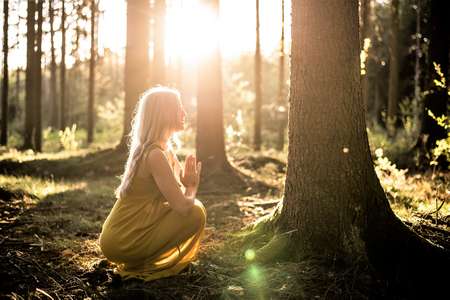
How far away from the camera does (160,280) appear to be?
354 centimetres

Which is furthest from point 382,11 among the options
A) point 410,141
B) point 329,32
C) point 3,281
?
point 3,281

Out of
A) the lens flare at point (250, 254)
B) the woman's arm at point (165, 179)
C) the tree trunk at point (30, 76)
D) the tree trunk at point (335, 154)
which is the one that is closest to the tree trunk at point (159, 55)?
the tree trunk at point (30, 76)

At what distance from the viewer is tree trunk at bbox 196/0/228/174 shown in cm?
977

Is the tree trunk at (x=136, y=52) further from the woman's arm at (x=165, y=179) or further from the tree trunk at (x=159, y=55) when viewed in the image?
the woman's arm at (x=165, y=179)

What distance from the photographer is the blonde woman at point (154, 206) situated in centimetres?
354

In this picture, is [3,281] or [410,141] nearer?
[3,281]

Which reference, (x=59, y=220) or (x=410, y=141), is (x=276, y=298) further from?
(x=410, y=141)

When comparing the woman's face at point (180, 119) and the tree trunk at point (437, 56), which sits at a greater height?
the tree trunk at point (437, 56)

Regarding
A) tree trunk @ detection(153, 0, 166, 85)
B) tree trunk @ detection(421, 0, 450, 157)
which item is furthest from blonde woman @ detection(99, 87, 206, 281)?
tree trunk @ detection(153, 0, 166, 85)

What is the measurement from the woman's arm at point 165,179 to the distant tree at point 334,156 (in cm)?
113

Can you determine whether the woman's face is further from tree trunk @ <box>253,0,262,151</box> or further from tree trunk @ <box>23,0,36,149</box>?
tree trunk @ <box>23,0,36,149</box>

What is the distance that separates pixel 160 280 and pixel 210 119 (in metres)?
6.49

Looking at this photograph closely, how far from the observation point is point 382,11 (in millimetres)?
30828

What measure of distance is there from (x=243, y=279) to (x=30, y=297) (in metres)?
1.61
